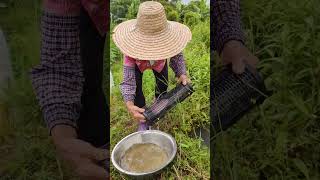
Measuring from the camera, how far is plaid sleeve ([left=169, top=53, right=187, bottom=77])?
5.15 feet

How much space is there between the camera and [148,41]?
1.54m

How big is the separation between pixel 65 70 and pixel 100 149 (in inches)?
10.6

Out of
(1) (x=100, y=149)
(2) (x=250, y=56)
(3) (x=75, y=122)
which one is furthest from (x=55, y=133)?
(2) (x=250, y=56)

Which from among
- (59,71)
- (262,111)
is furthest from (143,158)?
(262,111)

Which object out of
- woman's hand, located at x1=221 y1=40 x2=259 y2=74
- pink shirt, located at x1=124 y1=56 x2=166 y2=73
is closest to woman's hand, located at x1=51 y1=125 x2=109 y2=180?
pink shirt, located at x1=124 y1=56 x2=166 y2=73

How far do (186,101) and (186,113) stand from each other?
0.04 m

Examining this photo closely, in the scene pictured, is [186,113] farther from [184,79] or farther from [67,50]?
[67,50]

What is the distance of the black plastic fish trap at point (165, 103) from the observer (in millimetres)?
1581

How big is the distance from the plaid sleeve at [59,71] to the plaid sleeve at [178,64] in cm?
30

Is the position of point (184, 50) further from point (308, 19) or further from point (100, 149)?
point (308, 19)

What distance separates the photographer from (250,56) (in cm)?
187

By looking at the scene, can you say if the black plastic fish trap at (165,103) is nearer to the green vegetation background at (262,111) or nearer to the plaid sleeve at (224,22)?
the plaid sleeve at (224,22)

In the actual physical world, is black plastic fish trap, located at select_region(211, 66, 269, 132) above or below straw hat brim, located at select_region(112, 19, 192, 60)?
below

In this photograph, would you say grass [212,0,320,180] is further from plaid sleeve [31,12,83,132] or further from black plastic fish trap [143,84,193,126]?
plaid sleeve [31,12,83,132]
